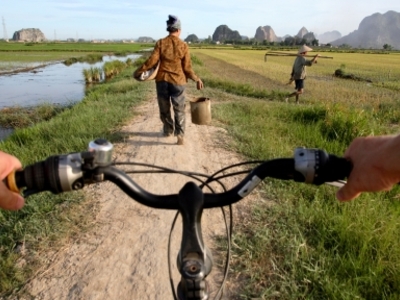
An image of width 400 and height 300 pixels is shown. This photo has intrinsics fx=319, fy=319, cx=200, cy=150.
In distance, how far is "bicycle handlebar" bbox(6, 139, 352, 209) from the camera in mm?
1010

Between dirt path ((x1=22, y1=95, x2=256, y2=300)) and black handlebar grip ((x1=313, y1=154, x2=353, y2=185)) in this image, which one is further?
dirt path ((x1=22, y1=95, x2=256, y2=300))

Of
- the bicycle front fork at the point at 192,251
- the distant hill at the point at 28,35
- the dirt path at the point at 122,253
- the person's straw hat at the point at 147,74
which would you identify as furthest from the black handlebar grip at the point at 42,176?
the distant hill at the point at 28,35

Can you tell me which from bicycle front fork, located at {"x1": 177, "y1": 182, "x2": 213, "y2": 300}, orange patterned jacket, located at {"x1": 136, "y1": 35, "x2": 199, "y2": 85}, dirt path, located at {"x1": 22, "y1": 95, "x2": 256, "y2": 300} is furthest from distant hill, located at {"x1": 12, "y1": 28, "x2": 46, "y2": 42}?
bicycle front fork, located at {"x1": 177, "y1": 182, "x2": 213, "y2": 300}

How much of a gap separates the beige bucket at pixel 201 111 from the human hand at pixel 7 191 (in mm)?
5427

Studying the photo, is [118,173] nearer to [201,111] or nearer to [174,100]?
[174,100]

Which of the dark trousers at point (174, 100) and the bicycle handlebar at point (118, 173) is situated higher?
the bicycle handlebar at point (118, 173)

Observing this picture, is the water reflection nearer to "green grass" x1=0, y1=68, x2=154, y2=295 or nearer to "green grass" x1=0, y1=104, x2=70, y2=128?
"green grass" x1=0, y1=104, x2=70, y2=128

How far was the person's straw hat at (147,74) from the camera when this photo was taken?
539 centimetres

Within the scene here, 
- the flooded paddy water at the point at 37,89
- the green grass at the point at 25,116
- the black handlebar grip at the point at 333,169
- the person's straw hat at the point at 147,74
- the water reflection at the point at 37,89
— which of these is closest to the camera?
the black handlebar grip at the point at 333,169

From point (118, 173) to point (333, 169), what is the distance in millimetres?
735

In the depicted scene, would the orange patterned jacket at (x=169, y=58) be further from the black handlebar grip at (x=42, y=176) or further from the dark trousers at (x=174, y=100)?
the black handlebar grip at (x=42, y=176)

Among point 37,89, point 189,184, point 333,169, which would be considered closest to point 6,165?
point 189,184

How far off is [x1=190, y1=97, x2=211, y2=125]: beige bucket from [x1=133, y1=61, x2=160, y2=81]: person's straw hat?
3.82ft

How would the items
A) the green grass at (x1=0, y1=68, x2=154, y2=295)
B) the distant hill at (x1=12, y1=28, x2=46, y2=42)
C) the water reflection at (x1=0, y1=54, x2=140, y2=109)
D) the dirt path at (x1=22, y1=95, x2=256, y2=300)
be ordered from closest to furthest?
the dirt path at (x1=22, y1=95, x2=256, y2=300)
the green grass at (x1=0, y1=68, x2=154, y2=295)
the water reflection at (x1=0, y1=54, x2=140, y2=109)
the distant hill at (x1=12, y1=28, x2=46, y2=42)
